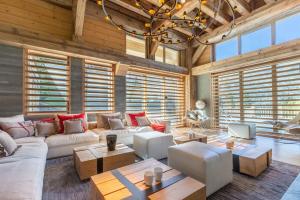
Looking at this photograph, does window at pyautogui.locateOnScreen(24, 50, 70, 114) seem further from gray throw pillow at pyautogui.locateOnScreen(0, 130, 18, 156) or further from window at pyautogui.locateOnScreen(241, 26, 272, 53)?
window at pyautogui.locateOnScreen(241, 26, 272, 53)

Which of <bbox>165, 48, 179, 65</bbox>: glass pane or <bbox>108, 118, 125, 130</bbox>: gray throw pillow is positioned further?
<bbox>165, 48, 179, 65</bbox>: glass pane

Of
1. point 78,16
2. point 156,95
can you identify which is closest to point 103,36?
point 78,16

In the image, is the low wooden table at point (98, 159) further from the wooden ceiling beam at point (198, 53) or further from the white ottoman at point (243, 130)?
the wooden ceiling beam at point (198, 53)

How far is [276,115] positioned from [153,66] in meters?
4.25

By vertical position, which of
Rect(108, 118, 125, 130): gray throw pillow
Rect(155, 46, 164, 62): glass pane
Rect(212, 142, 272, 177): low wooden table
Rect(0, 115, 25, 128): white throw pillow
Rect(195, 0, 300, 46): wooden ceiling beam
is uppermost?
Rect(195, 0, 300, 46): wooden ceiling beam

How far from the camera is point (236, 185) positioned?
81.4 inches

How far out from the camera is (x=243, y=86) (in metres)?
5.49

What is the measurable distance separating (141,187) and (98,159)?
1064 mm

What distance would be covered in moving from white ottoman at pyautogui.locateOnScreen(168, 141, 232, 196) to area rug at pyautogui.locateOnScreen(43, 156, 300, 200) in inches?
5.5

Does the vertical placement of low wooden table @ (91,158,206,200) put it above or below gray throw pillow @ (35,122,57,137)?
below

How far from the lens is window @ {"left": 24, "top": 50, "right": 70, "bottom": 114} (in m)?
3.70

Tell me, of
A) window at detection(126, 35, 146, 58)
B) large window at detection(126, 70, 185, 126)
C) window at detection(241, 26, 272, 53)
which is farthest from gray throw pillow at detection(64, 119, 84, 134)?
window at detection(241, 26, 272, 53)

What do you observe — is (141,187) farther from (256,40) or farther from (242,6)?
(256,40)

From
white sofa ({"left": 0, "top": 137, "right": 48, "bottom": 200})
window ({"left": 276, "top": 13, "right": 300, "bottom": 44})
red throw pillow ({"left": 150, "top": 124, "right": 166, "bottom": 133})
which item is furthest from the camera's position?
red throw pillow ({"left": 150, "top": 124, "right": 166, "bottom": 133})
